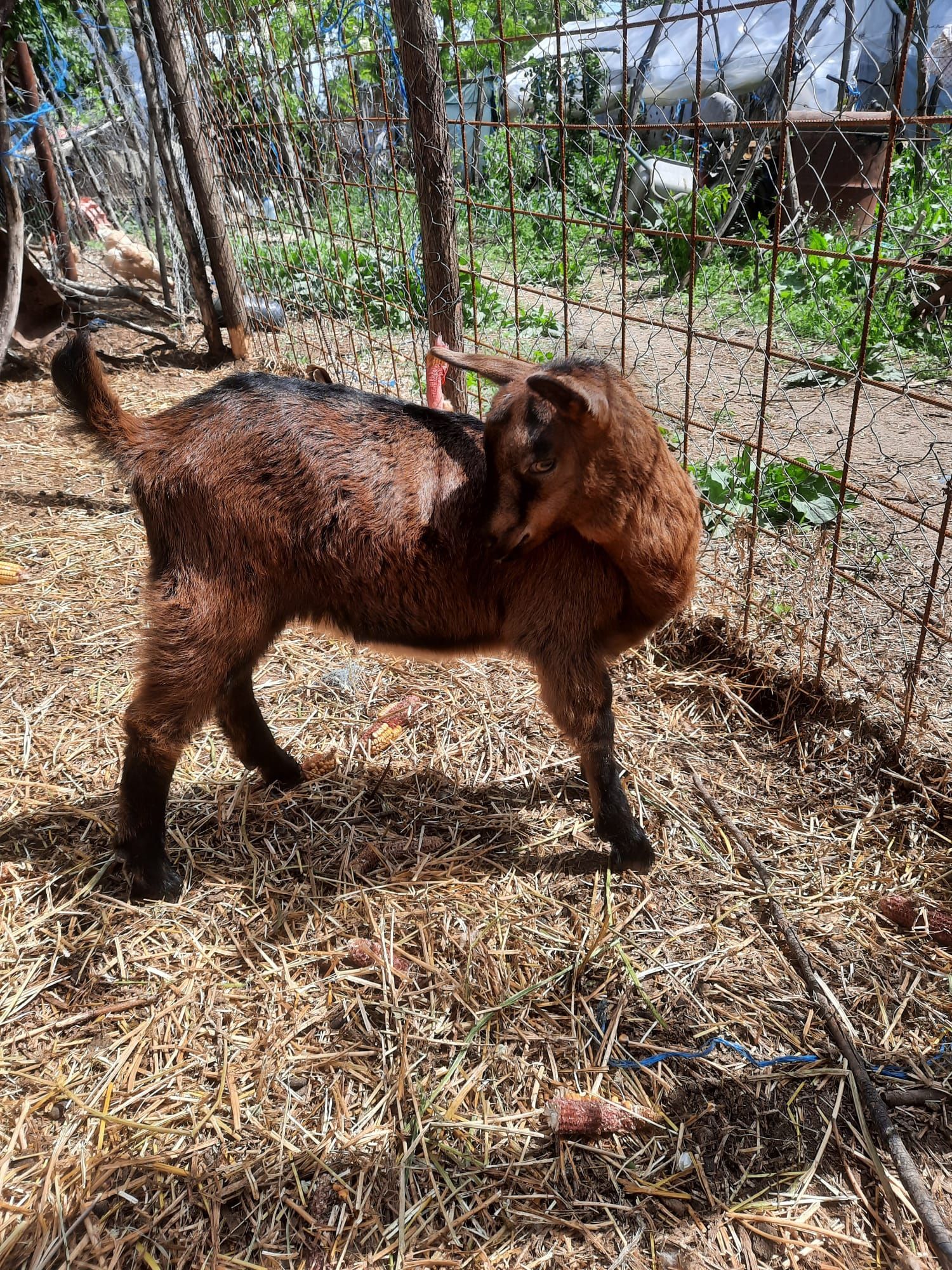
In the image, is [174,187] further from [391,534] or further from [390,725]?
[391,534]

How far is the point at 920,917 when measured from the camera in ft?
7.80

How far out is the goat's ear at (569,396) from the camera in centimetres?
201

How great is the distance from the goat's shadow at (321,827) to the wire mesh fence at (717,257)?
1143mm

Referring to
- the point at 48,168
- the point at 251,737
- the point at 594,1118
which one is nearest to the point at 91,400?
the point at 251,737

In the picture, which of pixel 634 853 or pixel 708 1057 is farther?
pixel 634 853

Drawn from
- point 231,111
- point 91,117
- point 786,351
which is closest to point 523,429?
point 786,351

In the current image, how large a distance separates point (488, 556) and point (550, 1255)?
5.29ft

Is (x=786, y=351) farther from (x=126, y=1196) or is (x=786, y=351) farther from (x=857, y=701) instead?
(x=126, y=1196)

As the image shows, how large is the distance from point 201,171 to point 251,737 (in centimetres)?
506

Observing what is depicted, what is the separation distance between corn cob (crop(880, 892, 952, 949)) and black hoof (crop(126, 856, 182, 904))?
2.06 m

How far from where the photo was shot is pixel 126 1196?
5.95 ft

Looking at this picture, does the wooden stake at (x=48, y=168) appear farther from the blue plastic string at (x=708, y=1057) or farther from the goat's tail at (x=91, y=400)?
the blue plastic string at (x=708, y=1057)

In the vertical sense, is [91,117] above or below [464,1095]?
above

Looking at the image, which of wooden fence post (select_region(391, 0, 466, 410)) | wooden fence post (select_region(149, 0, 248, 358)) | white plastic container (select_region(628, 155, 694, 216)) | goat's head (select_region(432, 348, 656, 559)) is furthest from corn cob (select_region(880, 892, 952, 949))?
wooden fence post (select_region(149, 0, 248, 358))
